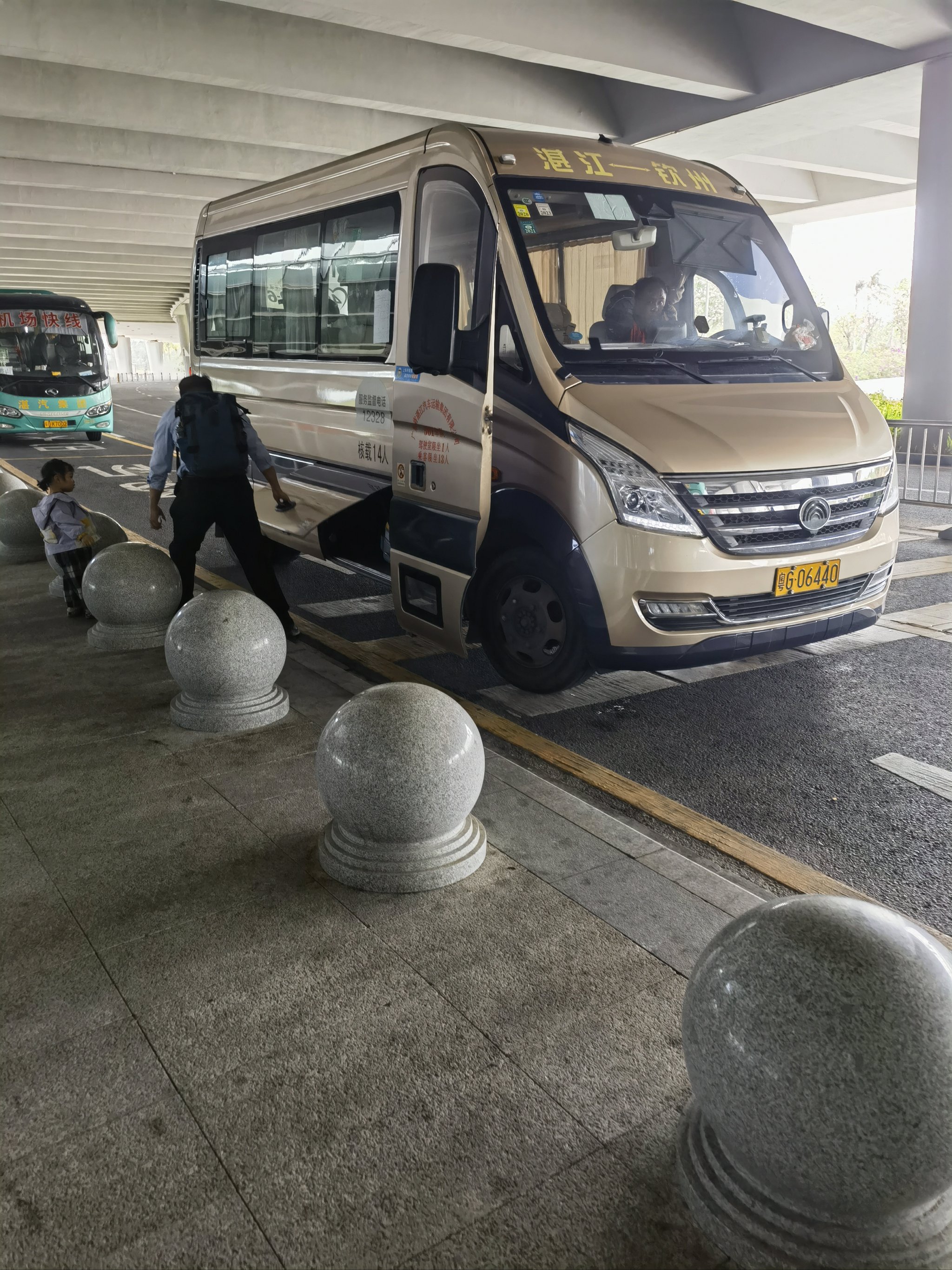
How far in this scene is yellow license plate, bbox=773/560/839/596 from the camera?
17.2 feet

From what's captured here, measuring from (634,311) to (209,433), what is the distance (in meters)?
2.70

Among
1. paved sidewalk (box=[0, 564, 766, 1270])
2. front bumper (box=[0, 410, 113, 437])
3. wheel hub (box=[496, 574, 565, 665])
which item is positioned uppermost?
front bumper (box=[0, 410, 113, 437])

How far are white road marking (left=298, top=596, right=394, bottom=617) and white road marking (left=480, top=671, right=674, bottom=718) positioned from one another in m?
2.08

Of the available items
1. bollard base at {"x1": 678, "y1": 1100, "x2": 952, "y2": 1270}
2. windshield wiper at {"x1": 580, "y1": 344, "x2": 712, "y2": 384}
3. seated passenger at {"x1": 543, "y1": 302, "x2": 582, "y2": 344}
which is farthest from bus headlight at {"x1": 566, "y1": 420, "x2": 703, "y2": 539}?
bollard base at {"x1": 678, "y1": 1100, "x2": 952, "y2": 1270}

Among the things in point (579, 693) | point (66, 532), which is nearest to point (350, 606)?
point (66, 532)

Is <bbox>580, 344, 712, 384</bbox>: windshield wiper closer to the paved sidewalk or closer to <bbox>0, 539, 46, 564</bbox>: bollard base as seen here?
the paved sidewalk

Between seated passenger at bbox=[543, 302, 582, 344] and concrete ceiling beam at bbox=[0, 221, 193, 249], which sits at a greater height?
concrete ceiling beam at bbox=[0, 221, 193, 249]

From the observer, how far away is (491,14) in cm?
1267

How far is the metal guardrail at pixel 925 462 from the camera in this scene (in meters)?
13.0

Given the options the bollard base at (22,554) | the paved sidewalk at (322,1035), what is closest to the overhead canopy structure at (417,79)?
the bollard base at (22,554)

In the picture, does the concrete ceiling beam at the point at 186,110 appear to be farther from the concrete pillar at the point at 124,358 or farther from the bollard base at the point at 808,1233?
the concrete pillar at the point at 124,358

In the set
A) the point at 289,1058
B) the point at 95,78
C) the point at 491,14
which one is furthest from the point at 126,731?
the point at 95,78

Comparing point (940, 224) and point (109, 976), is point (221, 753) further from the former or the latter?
point (940, 224)

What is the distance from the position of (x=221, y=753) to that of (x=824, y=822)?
279 centimetres
